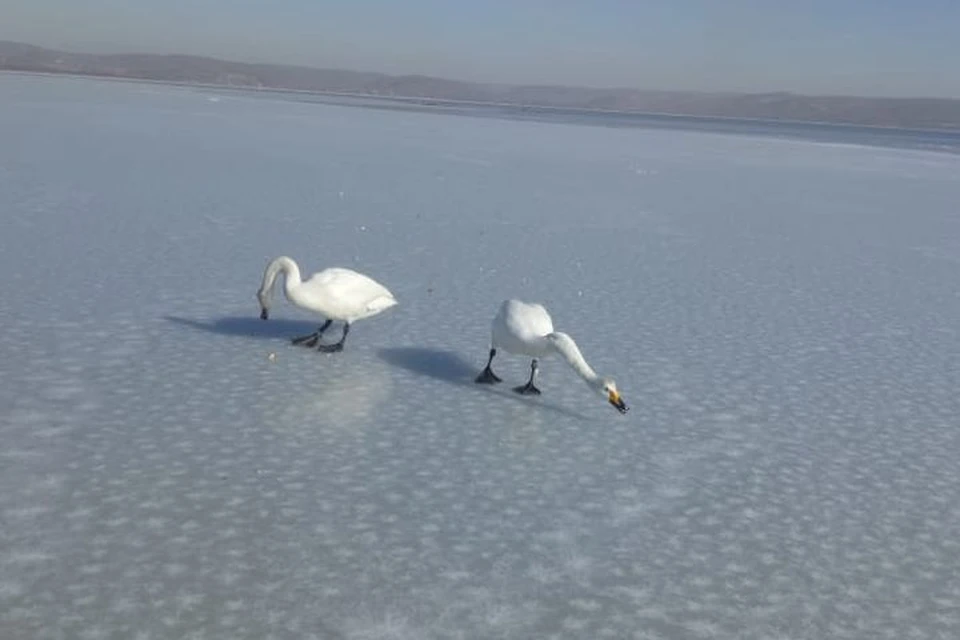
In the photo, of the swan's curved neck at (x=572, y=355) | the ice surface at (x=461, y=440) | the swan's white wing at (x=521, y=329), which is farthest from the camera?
the swan's white wing at (x=521, y=329)

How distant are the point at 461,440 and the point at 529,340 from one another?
0.97 metres

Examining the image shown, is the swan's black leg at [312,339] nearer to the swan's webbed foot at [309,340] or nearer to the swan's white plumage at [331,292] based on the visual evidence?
the swan's webbed foot at [309,340]

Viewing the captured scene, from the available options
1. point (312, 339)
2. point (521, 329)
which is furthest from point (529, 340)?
point (312, 339)

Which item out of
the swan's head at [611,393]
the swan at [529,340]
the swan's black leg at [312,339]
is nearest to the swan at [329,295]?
the swan's black leg at [312,339]

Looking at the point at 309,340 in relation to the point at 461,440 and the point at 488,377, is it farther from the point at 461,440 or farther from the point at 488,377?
the point at 461,440

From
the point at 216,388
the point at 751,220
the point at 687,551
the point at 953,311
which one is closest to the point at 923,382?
the point at 953,311

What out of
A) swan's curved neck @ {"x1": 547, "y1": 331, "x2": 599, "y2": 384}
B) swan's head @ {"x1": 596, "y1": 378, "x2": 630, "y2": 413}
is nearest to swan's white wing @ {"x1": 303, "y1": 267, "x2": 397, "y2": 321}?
swan's curved neck @ {"x1": 547, "y1": 331, "x2": 599, "y2": 384}

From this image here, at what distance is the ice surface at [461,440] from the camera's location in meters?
4.12

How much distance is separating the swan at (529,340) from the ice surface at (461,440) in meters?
0.21

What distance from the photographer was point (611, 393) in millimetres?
5965

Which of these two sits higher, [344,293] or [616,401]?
[344,293]

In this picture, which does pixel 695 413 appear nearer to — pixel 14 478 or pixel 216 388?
pixel 216 388

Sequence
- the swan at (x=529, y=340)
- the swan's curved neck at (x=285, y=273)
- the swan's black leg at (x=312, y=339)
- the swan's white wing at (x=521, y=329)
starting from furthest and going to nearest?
the swan's black leg at (x=312, y=339)
the swan's curved neck at (x=285, y=273)
the swan's white wing at (x=521, y=329)
the swan at (x=529, y=340)

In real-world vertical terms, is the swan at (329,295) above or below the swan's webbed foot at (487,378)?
above
